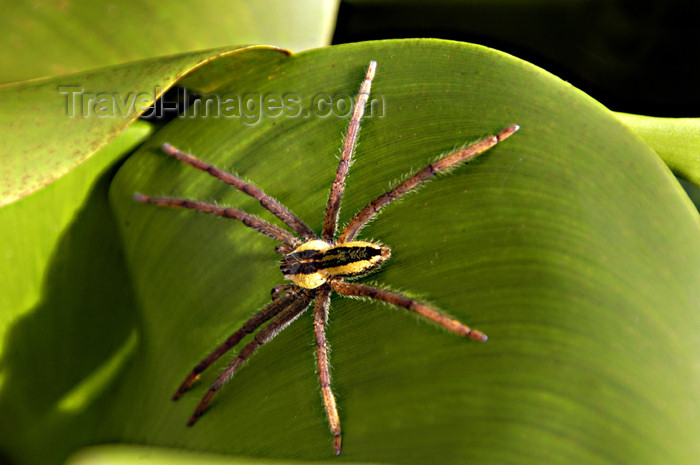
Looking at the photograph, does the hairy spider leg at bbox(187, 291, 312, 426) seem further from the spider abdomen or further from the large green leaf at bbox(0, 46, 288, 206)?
the large green leaf at bbox(0, 46, 288, 206)

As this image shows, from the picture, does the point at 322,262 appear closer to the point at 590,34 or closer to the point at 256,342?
the point at 256,342

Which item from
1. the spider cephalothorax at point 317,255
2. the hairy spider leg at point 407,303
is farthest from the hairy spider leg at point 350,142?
the hairy spider leg at point 407,303

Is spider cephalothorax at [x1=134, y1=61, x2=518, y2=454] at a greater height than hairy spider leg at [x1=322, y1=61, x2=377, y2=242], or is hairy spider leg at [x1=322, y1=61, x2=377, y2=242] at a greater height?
hairy spider leg at [x1=322, y1=61, x2=377, y2=242]

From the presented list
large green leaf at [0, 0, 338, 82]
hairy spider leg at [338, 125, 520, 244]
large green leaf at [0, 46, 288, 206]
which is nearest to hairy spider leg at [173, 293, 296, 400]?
hairy spider leg at [338, 125, 520, 244]

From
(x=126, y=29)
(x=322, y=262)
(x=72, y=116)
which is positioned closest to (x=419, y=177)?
(x=322, y=262)

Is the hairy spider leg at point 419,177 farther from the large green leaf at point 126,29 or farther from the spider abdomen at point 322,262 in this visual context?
the large green leaf at point 126,29

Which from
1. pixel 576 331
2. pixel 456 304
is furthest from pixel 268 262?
pixel 576 331

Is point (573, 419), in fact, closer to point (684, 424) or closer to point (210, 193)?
point (684, 424)
